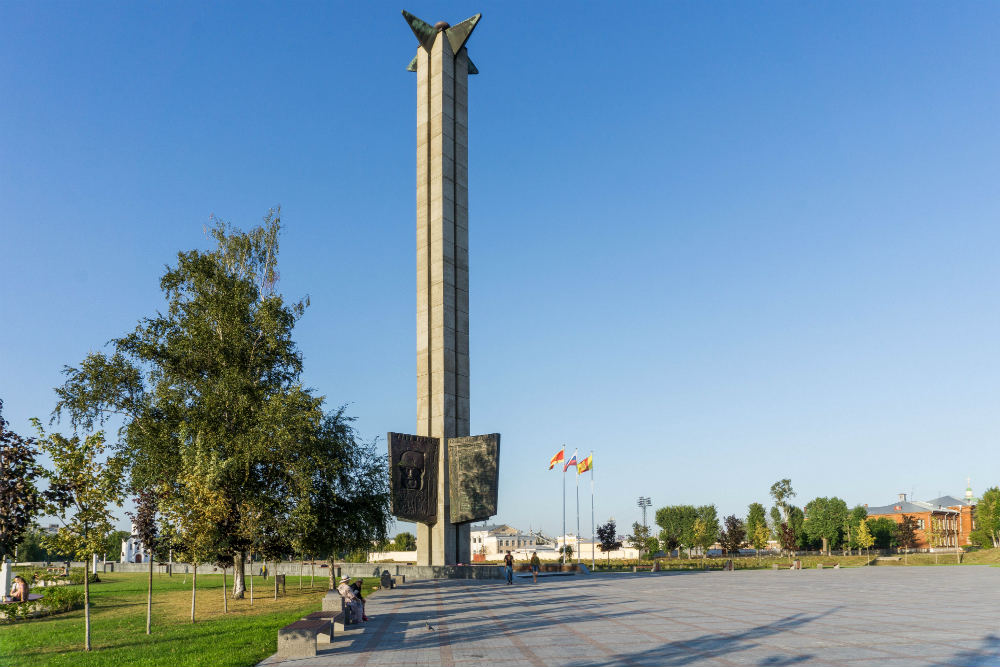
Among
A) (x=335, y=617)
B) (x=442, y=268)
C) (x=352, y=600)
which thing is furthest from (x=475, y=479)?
(x=335, y=617)

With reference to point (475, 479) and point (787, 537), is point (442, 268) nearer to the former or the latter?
point (475, 479)

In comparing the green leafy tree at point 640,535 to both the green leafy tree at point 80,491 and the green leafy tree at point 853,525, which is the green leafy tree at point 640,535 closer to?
the green leafy tree at point 853,525

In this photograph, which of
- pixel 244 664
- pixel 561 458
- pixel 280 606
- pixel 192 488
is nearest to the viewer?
pixel 244 664

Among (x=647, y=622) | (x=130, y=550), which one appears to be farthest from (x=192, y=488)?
(x=130, y=550)

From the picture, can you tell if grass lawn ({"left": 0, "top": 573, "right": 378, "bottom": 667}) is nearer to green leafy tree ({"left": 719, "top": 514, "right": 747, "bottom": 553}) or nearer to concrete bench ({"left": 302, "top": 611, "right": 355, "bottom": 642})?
concrete bench ({"left": 302, "top": 611, "right": 355, "bottom": 642})

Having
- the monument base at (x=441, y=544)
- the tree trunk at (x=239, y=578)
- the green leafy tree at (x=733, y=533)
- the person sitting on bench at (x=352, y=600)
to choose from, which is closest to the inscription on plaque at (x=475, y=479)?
the monument base at (x=441, y=544)

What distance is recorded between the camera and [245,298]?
112 feet

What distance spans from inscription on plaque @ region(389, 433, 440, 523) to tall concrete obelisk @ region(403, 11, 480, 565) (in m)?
0.49

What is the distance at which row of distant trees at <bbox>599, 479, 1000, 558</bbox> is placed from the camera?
10988 centimetres

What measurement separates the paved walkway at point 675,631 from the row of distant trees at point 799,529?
278ft

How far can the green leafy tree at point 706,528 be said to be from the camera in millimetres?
114125

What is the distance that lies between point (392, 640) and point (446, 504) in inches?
1116

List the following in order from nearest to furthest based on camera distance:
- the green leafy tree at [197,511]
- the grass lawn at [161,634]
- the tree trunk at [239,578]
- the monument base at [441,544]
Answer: the grass lawn at [161,634]
the green leafy tree at [197,511]
the tree trunk at [239,578]
the monument base at [441,544]

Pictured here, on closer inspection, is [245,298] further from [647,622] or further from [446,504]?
[647,622]
